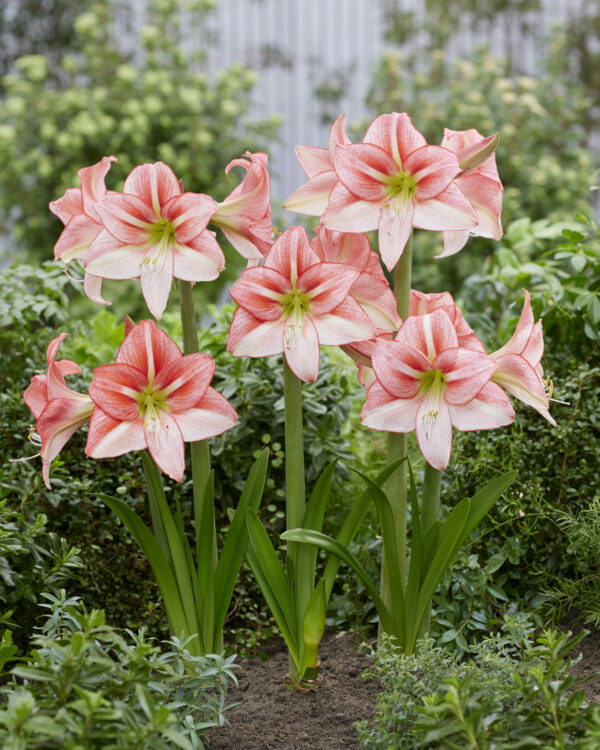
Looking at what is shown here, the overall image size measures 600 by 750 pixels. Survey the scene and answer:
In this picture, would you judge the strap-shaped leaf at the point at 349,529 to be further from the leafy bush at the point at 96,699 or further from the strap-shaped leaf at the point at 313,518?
the leafy bush at the point at 96,699

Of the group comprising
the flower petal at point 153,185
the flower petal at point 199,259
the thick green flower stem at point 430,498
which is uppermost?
the flower petal at point 153,185

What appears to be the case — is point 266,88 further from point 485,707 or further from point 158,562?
point 485,707

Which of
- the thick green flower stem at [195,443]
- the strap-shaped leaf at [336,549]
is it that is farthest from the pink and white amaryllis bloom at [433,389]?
the thick green flower stem at [195,443]

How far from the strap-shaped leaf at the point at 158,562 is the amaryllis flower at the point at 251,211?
1.64 feet

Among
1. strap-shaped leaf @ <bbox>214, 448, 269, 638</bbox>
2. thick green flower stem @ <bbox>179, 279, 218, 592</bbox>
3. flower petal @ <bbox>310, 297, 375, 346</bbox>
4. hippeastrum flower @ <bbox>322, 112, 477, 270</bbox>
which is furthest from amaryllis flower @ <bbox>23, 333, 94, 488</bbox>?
hippeastrum flower @ <bbox>322, 112, 477, 270</bbox>

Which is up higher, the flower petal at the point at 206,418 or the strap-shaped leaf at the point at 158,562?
the flower petal at the point at 206,418

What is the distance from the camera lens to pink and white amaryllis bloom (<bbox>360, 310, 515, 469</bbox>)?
141 cm

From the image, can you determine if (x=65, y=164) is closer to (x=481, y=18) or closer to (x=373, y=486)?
(x=481, y=18)

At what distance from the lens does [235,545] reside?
1.61m

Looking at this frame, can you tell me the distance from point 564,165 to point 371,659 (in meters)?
5.07

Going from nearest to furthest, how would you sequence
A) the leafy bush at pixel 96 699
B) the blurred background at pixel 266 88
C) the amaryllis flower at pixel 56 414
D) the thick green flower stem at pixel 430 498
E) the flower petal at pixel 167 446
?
the leafy bush at pixel 96 699 → the flower petal at pixel 167 446 → the amaryllis flower at pixel 56 414 → the thick green flower stem at pixel 430 498 → the blurred background at pixel 266 88

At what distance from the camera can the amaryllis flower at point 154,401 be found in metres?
1.42

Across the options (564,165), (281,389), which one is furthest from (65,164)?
(281,389)

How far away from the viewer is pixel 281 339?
146 cm
